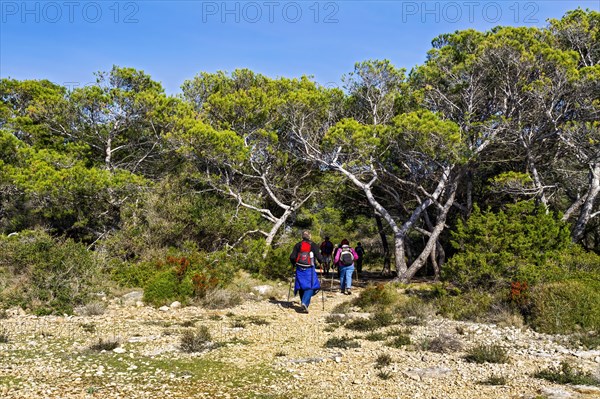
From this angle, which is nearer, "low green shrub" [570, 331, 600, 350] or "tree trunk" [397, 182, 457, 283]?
"low green shrub" [570, 331, 600, 350]

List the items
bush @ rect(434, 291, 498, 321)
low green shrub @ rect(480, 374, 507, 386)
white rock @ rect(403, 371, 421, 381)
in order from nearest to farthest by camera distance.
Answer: low green shrub @ rect(480, 374, 507, 386) < white rock @ rect(403, 371, 421, 381) < bush @ rect(434, 291, 498, 321)

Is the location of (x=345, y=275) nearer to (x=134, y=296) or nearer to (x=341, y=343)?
(x=134, y=296)

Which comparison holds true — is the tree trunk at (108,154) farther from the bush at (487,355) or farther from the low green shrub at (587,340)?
the low green shrub at (587,340)

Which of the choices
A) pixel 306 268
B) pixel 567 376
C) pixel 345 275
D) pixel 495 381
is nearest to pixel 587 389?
pixel 567 376

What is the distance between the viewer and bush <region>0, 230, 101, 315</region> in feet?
38.5

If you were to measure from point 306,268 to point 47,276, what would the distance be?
22.2 ft

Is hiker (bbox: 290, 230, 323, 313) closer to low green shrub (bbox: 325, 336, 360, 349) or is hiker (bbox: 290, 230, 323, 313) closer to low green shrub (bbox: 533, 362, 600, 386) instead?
low green shrub (bbox: 325, 336, 360, 349)

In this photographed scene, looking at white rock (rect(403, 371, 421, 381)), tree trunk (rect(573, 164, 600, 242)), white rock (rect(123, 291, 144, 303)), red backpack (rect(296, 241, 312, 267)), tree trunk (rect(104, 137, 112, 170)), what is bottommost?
white rock (rect(403, 371, 421, 381))

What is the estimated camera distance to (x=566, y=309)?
9.69 meters

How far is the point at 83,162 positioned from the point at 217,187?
617 cm

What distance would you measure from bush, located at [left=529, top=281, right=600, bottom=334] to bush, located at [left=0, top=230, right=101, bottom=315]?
10.7 m

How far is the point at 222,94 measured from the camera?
2312cm

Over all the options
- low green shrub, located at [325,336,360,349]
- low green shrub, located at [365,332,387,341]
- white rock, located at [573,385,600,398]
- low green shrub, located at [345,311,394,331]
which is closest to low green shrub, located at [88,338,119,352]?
low green shrub, located at [325,336,360,349]

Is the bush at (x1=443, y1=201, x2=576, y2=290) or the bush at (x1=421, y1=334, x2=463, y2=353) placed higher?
the bush at (x1=443, y1=201, x2=576, y2=290)
